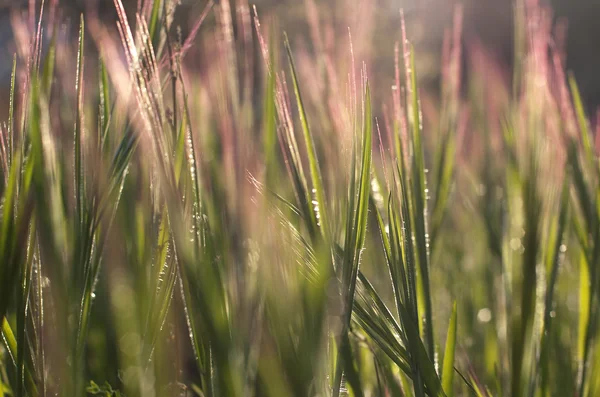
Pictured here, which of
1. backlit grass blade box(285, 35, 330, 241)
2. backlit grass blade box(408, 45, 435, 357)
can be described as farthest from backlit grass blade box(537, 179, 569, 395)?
backlit grass blade box(285, 35, 330, 241)

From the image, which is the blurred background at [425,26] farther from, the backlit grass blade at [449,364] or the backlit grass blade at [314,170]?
the backlit grass blade at [449,364]

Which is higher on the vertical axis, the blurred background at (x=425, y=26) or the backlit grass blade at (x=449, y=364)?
the blurred background at (x=425, y=26)

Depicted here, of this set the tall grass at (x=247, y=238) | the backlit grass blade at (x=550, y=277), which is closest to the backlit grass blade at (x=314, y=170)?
the tall grass at (x=247, y=238)

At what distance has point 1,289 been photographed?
0.42 meters

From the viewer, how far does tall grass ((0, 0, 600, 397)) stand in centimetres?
41

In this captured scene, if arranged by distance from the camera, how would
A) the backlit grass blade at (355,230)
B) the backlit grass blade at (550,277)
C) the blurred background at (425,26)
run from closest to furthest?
1. the backlit grass blade at (355,230)
2. the backlit grass blade at (550,277)
3. the blurred background at (425,26)

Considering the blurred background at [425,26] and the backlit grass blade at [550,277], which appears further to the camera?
the blurred background at [425,26]

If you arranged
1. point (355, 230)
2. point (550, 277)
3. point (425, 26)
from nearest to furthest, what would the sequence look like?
point (355, 230) < point (550, 277) < point (425, 26)

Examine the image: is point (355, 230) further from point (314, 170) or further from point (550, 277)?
point (550, 277)

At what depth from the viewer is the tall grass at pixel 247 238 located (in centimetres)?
41

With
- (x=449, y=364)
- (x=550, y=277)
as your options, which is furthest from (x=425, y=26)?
(x=449, y=364)

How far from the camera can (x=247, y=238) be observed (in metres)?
0.44

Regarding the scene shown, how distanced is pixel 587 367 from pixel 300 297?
12.9 inches

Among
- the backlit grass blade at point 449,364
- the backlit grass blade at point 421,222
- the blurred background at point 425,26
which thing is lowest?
the backlit grass blade at point 449,364
